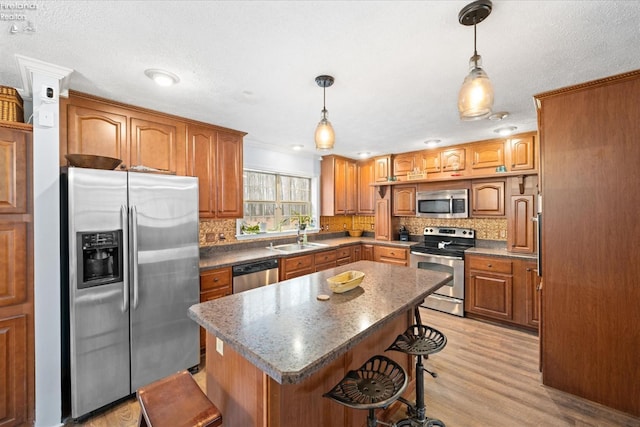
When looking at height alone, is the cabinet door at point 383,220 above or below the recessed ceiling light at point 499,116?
below

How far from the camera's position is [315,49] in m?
1.68

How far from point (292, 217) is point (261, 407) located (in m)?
3.61

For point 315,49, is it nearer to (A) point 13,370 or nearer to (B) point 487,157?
(A) point 13,370

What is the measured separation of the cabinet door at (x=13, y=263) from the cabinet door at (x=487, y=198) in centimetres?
469

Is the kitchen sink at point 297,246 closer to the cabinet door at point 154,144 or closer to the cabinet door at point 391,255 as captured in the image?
the cabinet door at point 391,255

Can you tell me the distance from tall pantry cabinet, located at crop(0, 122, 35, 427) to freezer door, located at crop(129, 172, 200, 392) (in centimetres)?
58

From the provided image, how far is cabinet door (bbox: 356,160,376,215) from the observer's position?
16.9ft

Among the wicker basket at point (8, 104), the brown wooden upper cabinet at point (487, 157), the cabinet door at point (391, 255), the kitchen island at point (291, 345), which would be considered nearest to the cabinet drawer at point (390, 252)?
the cabinet door at point (391, 255)

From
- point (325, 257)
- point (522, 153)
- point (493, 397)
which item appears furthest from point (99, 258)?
point (522, 153)

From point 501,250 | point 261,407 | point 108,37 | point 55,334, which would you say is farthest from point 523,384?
point 108,37

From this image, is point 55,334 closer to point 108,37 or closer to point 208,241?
point 208,241

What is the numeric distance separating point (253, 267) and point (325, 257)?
4.18ft

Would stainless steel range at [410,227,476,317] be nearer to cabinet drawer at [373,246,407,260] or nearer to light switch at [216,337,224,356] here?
cabinet drawer at [373,246,407,260]

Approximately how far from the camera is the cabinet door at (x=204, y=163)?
118 inches
